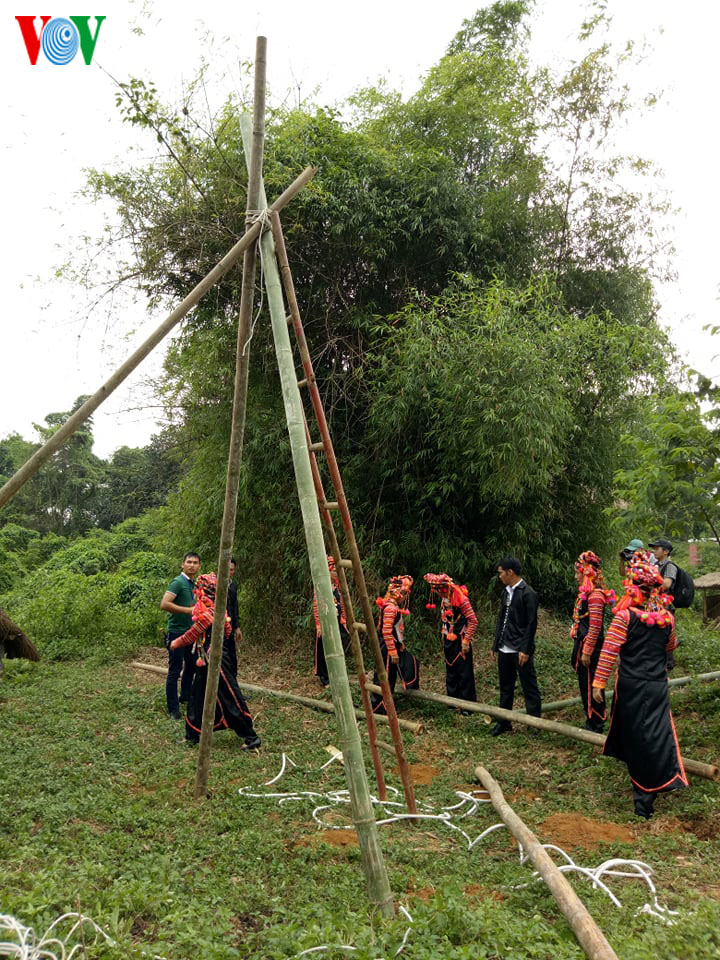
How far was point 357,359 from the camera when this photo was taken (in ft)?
32.2

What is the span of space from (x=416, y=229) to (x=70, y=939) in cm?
878

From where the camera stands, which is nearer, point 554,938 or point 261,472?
point 554,938

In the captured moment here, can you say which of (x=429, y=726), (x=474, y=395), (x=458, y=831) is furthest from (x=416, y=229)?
(x=458, y=831)

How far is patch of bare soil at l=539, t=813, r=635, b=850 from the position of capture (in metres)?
4.41

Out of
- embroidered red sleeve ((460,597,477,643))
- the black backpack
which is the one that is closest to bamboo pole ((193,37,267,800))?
embroidered red sleeve ((460,597,477,643))

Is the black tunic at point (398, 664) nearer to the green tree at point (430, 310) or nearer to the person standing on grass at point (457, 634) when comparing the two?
the person standing on grass at point (457, 634)

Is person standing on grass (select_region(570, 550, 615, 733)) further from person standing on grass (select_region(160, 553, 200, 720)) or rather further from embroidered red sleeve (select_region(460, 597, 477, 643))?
person standing on grass (select_region(160, 553, 200, 720))

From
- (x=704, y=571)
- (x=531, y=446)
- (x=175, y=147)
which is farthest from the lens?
(x=704, y=571)

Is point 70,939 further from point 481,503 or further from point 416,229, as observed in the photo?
point 416,229

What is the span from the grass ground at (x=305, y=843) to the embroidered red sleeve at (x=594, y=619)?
2.85ft

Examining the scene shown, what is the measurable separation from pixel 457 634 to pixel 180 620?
2841 mm

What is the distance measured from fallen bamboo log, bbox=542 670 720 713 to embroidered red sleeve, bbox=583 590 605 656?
75cm

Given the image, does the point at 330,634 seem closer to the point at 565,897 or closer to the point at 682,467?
the point at 565,897

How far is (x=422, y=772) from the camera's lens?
5.89 m
